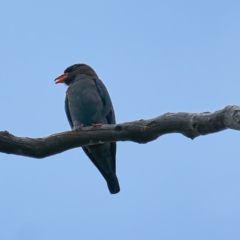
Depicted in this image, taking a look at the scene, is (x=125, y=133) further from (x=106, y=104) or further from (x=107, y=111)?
(x=106, y=104)

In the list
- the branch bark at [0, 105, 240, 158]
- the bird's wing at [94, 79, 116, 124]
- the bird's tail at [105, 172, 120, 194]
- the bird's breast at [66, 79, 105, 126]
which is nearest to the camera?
the branch bark at [0, 105, 240, 158]

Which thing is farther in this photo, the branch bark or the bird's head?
the bird's head

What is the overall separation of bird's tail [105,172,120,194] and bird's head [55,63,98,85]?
79.2 inches

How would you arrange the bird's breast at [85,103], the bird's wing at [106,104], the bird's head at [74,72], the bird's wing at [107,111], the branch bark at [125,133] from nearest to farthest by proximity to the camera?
1. the branch bark at [125,133]
2. the bird's wing at [107,111]
3. the bird's breast at [85,103]
4. the bird's wing at [106,104]
5. the bird's head at [74,72]

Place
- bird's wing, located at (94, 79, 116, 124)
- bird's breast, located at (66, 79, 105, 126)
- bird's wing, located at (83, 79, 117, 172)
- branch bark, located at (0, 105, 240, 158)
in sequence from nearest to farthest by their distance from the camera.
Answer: branch bark, located at (0, 105, 240, 158) → bird's wing, located at (83, 79, 117, 172) → bird's breast, located at (66, 79, 105, 126) → bird's wing, located at (94, 79, 116, 124)

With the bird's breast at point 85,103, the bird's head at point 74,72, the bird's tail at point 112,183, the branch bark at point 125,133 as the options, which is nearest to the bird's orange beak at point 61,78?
the bird's head at point 74,72

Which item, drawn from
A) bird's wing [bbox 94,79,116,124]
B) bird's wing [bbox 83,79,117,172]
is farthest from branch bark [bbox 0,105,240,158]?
bird's wing [bbox 94,79,116,124]

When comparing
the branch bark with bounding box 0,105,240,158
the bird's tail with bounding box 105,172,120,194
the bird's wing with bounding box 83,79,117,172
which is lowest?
the branch bark with bounding box 0,105,240,158

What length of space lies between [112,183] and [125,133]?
281 centimetres

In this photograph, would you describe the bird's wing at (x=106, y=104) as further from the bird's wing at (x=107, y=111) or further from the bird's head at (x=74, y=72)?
the bird's head at (x=74, y=72)

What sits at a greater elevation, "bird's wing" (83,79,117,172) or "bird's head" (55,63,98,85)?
"bird's head" (55,63,98,85)

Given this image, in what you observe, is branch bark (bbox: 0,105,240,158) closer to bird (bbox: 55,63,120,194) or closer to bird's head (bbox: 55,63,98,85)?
bird (bbox: 55,63,120,194)

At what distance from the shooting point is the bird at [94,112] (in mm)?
7996

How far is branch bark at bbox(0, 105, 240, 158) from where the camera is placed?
184 inches
